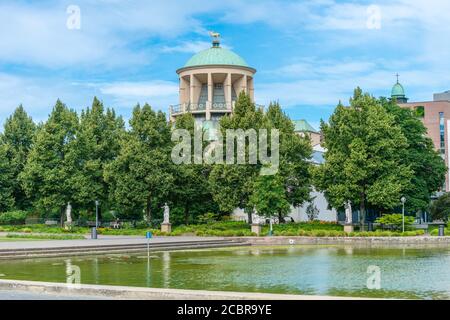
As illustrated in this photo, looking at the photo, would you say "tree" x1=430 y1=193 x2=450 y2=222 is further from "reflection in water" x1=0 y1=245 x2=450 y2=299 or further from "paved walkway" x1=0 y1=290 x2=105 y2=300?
"paved walkway" x1=0 y1=290 x2=105 y2=300

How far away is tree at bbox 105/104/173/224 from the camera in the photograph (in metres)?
55.0

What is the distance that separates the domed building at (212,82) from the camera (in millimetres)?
80562

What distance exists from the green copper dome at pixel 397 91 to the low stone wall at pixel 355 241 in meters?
80.2

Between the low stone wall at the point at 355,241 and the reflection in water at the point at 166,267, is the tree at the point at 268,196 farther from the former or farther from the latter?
the reflection in water at the point at 166,267

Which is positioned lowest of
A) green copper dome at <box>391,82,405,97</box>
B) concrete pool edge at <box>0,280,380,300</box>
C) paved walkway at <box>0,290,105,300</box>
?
paved walkway at <box>0,290,105,300</box>

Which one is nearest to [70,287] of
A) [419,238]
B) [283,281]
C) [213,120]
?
[283,281]

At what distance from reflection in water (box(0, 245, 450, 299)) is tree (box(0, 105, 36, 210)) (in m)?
35.1

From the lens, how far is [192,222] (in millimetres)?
60375

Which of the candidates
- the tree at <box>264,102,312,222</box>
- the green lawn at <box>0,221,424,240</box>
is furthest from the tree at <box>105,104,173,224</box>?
the tree at <box>264,102,312,222</box>

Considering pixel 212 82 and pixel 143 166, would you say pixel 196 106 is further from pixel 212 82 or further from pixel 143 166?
pixel 143 166

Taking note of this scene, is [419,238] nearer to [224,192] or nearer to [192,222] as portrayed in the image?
[224,192]

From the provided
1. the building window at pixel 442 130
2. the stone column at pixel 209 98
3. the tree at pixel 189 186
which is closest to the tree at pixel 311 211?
the tree at pixel 189 186

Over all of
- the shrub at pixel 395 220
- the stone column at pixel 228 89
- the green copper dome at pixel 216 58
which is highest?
the green copper dome at pixel 216 58

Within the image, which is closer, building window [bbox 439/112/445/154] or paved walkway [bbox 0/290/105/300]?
paved walkway [bbox 0/290/105/300]
